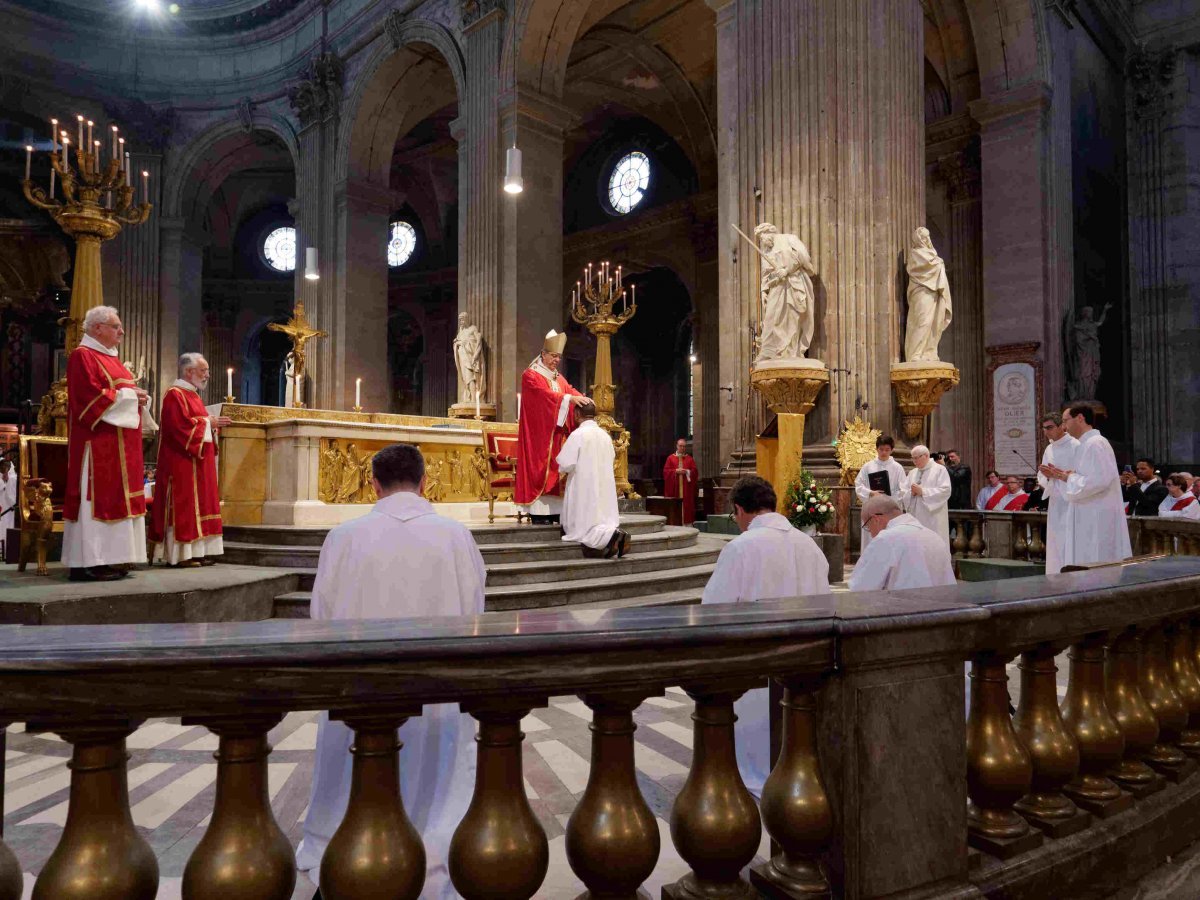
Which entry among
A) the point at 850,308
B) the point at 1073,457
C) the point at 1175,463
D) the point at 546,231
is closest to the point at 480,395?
the point at 546,231

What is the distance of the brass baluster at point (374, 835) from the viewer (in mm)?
1251

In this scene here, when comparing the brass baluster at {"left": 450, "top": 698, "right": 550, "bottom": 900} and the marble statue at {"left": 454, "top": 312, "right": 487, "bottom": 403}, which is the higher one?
the marble statue at {"left": 454, "top": 312, "right": 487, "bottom": 403}

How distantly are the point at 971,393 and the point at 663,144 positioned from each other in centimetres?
1238

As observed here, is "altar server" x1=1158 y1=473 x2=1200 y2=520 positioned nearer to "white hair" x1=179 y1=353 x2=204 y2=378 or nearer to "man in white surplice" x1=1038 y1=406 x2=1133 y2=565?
"man in white surplice" x1=1038 y1=406 x2=1133 y2=565

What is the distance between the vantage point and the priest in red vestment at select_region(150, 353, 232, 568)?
617 centimetres

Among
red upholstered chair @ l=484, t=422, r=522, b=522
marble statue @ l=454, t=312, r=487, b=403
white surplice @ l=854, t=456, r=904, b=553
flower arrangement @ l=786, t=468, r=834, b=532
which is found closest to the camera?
white surplice @ l=854, t=456, r=904, b=553

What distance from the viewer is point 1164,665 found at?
2223 millimetres

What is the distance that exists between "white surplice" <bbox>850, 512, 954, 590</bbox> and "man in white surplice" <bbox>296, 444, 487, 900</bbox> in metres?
1.75

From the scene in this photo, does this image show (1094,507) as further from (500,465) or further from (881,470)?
(500,465)

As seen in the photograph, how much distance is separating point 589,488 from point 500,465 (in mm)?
1620

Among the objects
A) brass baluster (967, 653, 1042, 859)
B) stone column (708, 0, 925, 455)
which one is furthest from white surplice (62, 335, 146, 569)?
stone column (708, 0, 925, 455)

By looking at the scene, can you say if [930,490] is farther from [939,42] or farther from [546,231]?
[939,42]

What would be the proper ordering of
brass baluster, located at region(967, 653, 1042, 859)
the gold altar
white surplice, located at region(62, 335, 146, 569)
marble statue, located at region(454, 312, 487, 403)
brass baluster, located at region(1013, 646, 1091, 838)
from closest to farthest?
brass baluster, located at region(967, 653, 1042, 859)
brass baluster, located at region(1013, 646, 1091, 838)
white surplice, located at region(62, 335, 146, 569)
the gold altar
marble statue, located at region(454, 312, 487, 403)

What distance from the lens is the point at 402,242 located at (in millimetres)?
29188
